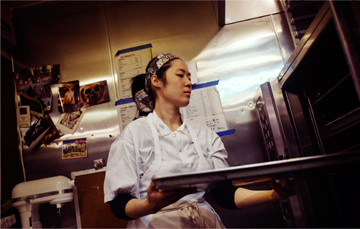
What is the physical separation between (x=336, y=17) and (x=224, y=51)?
4.84 feet

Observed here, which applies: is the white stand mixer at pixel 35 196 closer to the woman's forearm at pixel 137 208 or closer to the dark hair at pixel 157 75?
the dark hair at pixel 157 75

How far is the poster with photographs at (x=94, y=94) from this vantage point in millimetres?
2379

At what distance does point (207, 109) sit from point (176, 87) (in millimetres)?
722

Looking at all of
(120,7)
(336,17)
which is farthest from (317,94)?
(120,7)

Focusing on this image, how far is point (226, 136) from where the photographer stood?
220 centimetres

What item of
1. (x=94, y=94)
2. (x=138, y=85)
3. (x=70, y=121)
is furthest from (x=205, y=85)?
(x=70, y=121)

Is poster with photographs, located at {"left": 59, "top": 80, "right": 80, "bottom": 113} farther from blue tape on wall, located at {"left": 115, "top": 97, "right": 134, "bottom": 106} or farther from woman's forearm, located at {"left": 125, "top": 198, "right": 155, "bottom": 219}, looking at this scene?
woman's forearm, located at {"left": 125, "top": 198, "right": 155, "bottom": 219}

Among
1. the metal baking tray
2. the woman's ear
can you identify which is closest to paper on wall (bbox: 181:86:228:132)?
the woman's ear

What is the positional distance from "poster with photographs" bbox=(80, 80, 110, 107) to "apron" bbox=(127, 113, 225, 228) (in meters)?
1.15

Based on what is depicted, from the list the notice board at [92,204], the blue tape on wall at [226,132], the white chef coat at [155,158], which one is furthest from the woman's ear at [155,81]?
the notice board at [92,204]

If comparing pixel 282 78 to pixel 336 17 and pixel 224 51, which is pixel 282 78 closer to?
pixel 336 17

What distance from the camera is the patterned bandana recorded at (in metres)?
1.68

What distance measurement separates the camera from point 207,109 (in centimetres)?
224

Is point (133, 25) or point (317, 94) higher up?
point (133, 25)
